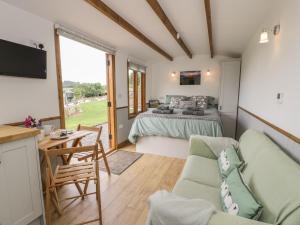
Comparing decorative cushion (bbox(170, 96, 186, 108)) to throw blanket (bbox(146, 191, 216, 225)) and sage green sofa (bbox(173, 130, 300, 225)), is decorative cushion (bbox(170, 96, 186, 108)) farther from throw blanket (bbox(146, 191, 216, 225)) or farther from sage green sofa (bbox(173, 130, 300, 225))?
throw blanket (bbox(146, 191, 216, 225))

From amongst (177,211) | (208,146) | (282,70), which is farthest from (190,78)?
Answer: (177,211)

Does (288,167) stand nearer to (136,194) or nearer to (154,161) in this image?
(136,194)

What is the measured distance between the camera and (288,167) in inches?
40.9

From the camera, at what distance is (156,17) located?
238 cm

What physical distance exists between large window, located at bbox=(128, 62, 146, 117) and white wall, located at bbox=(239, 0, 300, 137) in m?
3.02

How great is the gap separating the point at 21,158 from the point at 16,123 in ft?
2.19

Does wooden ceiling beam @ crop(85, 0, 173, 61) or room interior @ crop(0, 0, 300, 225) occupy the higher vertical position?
wooden ceiling beam @ crop(85, 0, 173, 61)

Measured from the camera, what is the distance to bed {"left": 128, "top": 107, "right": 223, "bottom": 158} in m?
3.11

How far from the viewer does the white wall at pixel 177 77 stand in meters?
5.07

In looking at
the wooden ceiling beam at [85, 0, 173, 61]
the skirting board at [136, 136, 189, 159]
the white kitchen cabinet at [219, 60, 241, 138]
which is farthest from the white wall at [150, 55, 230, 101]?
the skirting board at [136, 136, 189, 159]

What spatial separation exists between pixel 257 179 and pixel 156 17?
2.27 meters

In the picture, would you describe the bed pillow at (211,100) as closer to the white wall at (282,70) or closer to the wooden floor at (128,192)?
the wooden floor at (128,192)

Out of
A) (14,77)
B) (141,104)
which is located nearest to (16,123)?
(14,77)

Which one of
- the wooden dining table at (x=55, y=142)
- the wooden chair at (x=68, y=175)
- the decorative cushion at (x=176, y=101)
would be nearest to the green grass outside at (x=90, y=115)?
the decorative cushion at (x=176, y=101)
